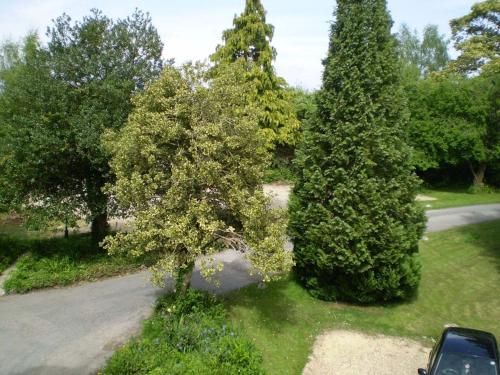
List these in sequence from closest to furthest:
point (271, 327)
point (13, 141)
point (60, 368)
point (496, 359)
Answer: point (496, 359)
point (60, 368)
point (271, 327)
point (13, 141)

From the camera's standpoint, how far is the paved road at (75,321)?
387 inches

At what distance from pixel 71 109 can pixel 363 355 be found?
1162cm

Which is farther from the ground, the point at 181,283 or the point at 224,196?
the point at 224,196

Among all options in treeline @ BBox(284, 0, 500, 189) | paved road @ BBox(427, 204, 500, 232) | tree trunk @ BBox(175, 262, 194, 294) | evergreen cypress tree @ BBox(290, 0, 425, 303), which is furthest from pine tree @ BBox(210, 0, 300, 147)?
tree trunk @ BBox(175, 262, 194, 294)

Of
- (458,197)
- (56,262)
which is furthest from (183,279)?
(458,197)

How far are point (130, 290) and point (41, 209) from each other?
428 cm

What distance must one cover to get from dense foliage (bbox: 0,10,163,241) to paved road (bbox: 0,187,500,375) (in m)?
2.81

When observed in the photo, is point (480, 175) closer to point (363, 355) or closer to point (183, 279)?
point (363, 355)

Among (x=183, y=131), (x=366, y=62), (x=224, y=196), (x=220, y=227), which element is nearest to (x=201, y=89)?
(x=183, y=131)

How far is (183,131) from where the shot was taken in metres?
9.63

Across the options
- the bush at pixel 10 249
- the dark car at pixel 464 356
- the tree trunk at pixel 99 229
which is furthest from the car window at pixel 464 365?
the bush at pixel 10 249

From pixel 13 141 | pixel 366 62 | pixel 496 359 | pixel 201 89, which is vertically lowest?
pixel 496 359

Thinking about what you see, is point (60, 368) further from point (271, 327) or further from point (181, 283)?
point (271, 327)

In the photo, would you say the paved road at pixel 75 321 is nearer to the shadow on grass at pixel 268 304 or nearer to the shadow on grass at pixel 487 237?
the shadow on grass at pixel 268 304
